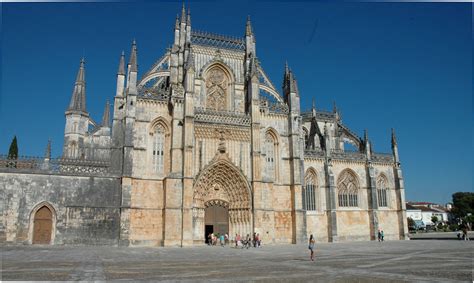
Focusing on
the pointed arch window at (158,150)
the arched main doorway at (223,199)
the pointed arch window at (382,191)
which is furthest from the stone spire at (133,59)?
the pointed arch window at (382,191)

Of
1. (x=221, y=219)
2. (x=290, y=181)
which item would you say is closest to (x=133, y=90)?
(x=221, y=219)

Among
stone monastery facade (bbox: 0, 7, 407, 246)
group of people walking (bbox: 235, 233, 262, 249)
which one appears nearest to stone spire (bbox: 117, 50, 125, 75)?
stone monastery facade (bbox: 0, 7, 407, 246)

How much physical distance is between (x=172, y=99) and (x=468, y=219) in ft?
202

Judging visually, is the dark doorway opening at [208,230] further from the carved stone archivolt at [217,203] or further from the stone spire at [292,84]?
the stone spire at [292,84]

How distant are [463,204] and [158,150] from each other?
66.4m

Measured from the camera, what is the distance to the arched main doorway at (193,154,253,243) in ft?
104

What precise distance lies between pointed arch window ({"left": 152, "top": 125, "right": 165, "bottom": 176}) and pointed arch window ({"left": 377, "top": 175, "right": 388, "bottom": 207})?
2475 cm

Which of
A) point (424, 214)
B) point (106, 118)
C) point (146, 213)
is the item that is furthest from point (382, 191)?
point (424, 214)

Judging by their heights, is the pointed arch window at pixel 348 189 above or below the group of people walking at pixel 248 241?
above

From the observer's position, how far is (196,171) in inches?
1226

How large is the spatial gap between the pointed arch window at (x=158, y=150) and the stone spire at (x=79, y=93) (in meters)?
11.5

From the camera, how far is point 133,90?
100ft

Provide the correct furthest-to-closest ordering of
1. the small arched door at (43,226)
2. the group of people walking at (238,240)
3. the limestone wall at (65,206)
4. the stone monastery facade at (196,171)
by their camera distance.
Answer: the group of people walking at (238,240) → the stone monastery facade at (196,171) → the small arched door at (43,226) → the limestone wall at (65,206)

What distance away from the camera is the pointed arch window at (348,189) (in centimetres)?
3950
